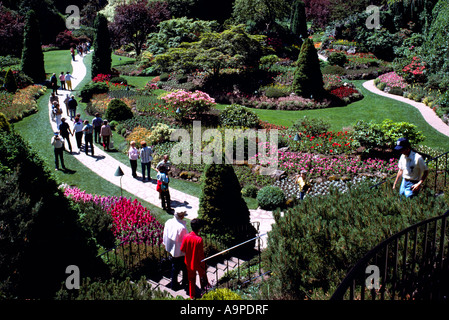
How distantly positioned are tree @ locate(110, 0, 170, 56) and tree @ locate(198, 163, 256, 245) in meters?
31.8

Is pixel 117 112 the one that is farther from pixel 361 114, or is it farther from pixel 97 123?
pixel 361 114

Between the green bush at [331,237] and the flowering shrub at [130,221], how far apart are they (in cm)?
340

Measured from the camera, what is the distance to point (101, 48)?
89.6 feet

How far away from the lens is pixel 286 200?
1226 cm

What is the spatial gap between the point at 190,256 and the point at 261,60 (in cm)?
2537

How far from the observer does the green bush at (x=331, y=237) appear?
218 inches

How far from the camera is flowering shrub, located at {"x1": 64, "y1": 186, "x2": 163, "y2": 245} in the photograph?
8914 millimetres

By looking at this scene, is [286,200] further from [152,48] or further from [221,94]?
[152,48]

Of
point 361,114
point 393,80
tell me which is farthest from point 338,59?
point 361,114

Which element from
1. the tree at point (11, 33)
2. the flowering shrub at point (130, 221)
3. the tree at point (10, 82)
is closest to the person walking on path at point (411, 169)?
the flowering shrub at point (130, 221)

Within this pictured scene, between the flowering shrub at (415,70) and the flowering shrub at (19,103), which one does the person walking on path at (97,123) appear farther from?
the flowering shrub at (415,70)

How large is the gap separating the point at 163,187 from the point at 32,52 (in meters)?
20.2
